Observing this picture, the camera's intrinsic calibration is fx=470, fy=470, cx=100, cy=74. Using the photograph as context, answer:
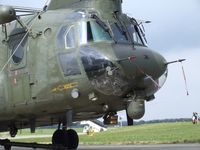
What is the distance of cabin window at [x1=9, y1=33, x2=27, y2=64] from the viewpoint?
13055 mm

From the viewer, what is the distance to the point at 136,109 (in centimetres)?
1149

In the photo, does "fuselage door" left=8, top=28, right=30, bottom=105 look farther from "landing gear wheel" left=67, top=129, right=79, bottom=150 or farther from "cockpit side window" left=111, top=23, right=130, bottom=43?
"landing gear wheel" left=67, top=129, right=79, bottom=150

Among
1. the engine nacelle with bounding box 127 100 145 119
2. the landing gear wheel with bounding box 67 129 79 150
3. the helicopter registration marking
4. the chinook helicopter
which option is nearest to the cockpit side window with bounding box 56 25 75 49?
the chinook helicopter

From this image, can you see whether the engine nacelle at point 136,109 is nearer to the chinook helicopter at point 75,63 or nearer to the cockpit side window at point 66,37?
the chinook helicopter at point 75,63

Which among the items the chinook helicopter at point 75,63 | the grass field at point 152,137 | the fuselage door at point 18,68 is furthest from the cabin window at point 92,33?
the grass field at point 152,137

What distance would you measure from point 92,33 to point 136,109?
232 centimetres

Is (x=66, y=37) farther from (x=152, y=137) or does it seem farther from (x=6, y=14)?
(x=152, y=137)

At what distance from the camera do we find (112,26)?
1241cm

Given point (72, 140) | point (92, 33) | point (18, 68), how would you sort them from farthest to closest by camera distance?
point (72, 140) → point (18, 68) → point (92, 33)

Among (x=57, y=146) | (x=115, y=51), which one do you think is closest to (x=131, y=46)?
(x=115, y=51)

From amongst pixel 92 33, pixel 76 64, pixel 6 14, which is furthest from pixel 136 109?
pixel 6 14

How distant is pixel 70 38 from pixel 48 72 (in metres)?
1.06

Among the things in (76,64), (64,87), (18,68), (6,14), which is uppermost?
(6,14)

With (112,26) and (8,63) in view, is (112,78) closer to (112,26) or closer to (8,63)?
(112,26)
